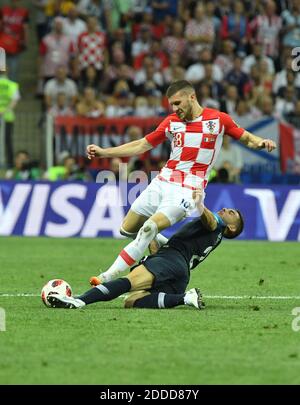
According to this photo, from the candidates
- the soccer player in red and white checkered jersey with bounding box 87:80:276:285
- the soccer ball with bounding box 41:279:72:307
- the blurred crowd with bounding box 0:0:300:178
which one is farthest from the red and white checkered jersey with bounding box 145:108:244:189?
the blurred crowd with bounding box 0:0:300:178

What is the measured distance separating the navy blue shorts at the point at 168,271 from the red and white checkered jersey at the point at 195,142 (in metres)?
1.02

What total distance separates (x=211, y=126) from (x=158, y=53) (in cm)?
1376

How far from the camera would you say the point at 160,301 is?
38.0 ft

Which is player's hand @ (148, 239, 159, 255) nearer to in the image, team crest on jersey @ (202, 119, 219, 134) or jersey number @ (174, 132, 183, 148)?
jersey number @ (174, 132, 183, 148)

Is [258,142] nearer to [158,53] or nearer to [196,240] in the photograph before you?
[196,240]

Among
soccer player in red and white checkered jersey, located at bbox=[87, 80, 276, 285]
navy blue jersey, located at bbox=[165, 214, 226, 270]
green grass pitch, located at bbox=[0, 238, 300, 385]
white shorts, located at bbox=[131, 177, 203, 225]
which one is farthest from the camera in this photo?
soccer player in red and white checkered jersey, located at bbox=[87, 80, 276, 285]

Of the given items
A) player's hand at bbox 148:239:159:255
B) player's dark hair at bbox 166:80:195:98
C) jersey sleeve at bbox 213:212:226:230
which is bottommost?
player's hand at bbox 148:239:159:255

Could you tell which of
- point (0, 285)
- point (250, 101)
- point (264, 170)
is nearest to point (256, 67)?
point (250, 101)

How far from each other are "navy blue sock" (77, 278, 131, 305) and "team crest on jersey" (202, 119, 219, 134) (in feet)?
6.77

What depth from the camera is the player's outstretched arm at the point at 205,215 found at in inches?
468

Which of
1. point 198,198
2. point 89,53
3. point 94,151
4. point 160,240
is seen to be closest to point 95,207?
point 89,53

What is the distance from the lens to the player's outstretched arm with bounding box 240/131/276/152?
11.9 meters

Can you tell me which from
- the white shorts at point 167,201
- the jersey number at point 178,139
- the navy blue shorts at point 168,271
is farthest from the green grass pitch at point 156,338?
the jersey number at point 178,139

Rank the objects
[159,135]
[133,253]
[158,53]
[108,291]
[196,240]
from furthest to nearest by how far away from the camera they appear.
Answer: [158,53], [159,135], [196,240], [133,253], [108,291]
